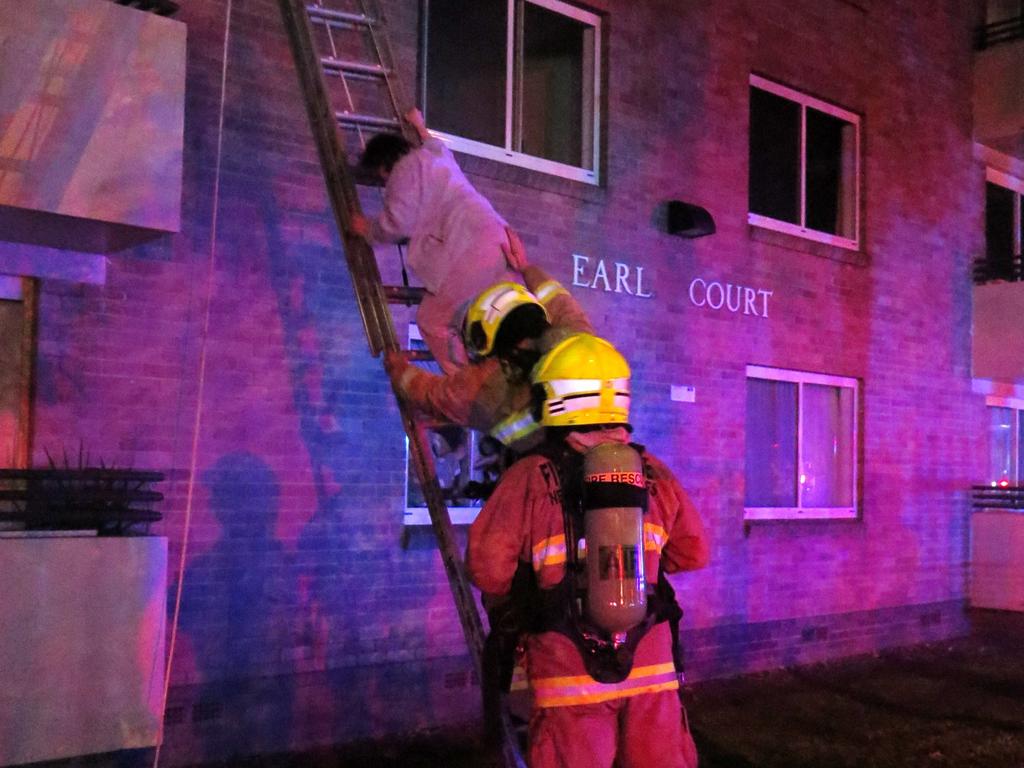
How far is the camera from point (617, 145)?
328 inches

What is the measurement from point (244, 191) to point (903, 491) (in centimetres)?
715

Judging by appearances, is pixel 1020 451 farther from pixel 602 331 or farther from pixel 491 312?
Answer: pixel 491 312

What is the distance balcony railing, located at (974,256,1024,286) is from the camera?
11695 millimetres

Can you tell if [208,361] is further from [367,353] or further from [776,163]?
[776,163]

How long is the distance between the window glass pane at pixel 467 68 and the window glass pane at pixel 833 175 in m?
3.75

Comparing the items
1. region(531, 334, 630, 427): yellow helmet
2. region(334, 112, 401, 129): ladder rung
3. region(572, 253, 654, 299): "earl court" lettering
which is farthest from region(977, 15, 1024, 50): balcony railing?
region(531, 334, 630, 427): yellow helmet

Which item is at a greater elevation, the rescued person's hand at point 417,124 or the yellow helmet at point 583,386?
the rescued person's hand at point 417,124

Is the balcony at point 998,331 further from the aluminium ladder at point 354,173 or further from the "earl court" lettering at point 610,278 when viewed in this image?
the aluminium ladder at point 354,173

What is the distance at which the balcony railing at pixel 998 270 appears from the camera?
1170 centimetres

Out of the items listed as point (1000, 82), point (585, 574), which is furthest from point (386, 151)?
point (1000, 82)

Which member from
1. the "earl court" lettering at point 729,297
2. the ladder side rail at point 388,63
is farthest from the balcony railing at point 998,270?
the ladder side rail at point 388,63

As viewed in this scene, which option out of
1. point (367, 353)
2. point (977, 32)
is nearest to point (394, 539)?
point (367, 353)

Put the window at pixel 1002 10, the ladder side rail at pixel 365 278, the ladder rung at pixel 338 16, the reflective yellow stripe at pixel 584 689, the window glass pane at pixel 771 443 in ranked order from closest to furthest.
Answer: the reflective yellow stripe at pixel 584 689 < the ladder side rail at pixel 365 278 < the ladder rung at pixel 338 16 < the window glass pane at pixel 771 443 < the window at pixel 1002 10

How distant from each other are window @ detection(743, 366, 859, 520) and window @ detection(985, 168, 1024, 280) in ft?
10.7
